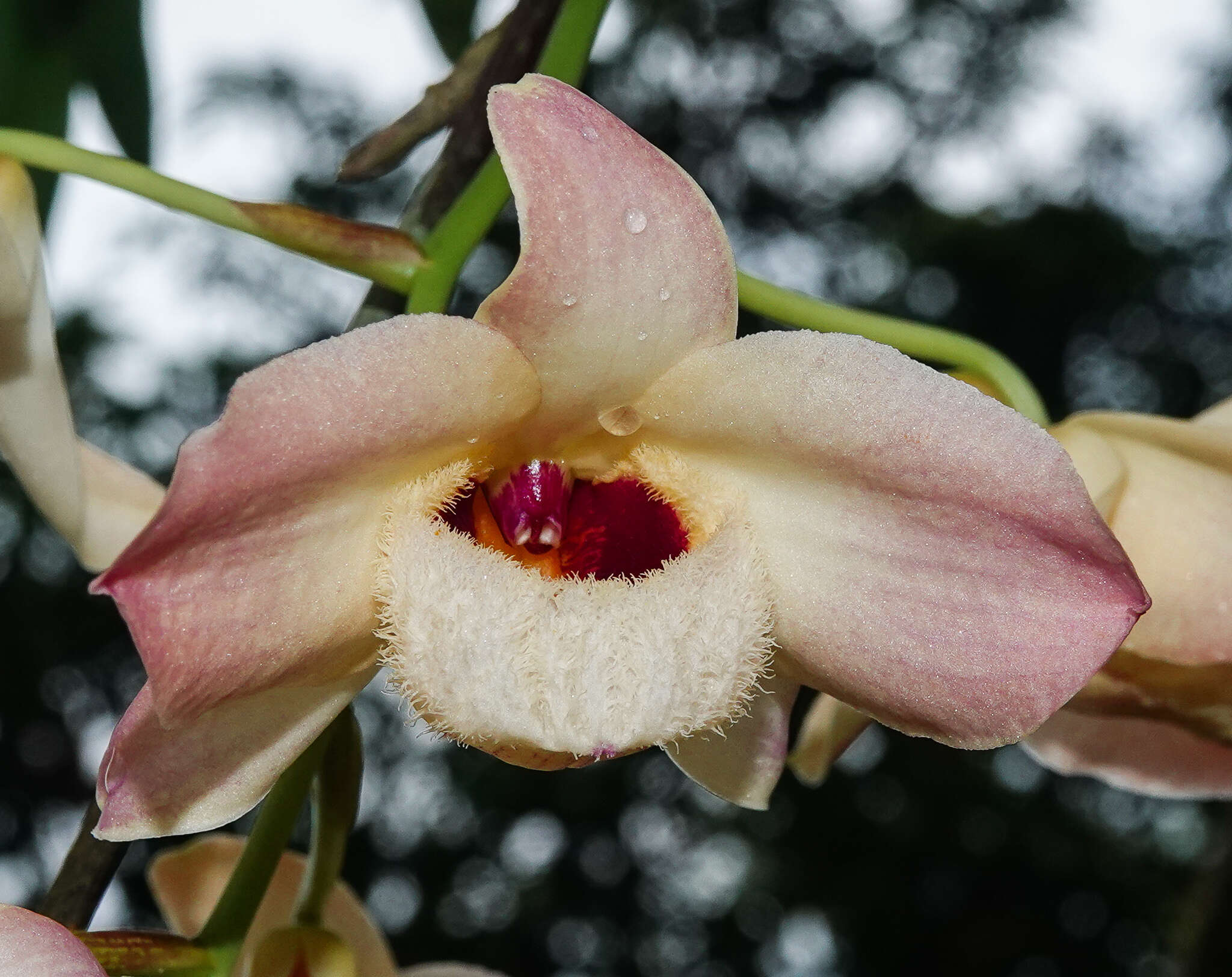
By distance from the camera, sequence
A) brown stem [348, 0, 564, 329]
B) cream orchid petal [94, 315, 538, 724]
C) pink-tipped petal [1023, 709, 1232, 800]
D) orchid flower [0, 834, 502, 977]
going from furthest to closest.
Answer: pink-tipped petal [1023, 709, 1232, 800] → brown stem [348, 0, 564, 329] → orchid flower [0, 834, 502, 977] → cream orchid petal [94, 315, 538, 724]

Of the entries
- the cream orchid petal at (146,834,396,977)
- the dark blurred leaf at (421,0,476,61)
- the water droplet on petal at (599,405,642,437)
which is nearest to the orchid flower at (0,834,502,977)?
the cream orchid petal at (146,834,396,977)

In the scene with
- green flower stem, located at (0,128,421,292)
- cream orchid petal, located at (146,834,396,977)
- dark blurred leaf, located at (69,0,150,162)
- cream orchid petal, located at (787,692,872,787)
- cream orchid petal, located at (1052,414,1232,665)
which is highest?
green flower stem, located at (0,128,421,292)

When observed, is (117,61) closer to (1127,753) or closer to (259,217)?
(259,217)

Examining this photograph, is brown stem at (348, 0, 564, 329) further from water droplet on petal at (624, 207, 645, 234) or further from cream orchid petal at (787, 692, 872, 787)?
cream orchid petal at (787, 692, 872, 787)

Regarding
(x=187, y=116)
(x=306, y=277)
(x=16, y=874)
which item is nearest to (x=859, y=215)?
(x=306, y=277)

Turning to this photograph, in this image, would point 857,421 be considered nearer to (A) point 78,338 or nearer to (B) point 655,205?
(B) point 655,205
